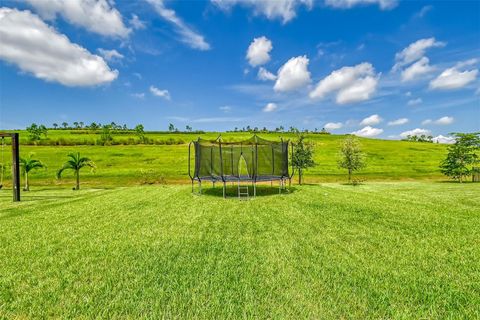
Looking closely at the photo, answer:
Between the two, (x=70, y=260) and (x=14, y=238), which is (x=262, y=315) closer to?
(x=70, y=260)

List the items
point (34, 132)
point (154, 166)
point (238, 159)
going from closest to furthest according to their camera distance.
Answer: point (238, 159) < point (154, 166) < point (34, 132)

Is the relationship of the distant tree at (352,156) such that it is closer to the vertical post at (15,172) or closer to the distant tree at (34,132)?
the vertical post at (15,172)

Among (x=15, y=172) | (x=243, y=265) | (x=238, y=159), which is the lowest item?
(x=243, y=265)

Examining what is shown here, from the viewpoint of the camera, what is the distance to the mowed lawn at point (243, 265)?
278 cm

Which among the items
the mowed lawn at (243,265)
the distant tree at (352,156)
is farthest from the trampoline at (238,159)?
the distant tree at (352,156)

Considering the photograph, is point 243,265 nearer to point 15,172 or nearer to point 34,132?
point 15,172

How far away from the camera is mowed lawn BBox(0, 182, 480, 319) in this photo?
2.78 m

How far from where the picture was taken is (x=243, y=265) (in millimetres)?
3846

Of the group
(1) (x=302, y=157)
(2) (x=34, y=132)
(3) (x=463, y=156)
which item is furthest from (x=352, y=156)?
(2) (x=34, y=132)

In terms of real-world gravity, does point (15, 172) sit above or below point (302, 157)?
below

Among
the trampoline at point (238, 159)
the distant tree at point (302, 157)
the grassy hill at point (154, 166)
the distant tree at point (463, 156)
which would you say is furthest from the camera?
the grassy hill at point (154, 166)

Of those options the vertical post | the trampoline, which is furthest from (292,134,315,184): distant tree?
the vertical post

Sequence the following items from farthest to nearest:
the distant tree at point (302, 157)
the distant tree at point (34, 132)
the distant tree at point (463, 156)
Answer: the distant tree at point (34, 132) → the distant tree at point (463, 156) → the distant tree at point (302, 157)

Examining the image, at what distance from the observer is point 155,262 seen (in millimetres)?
4004
